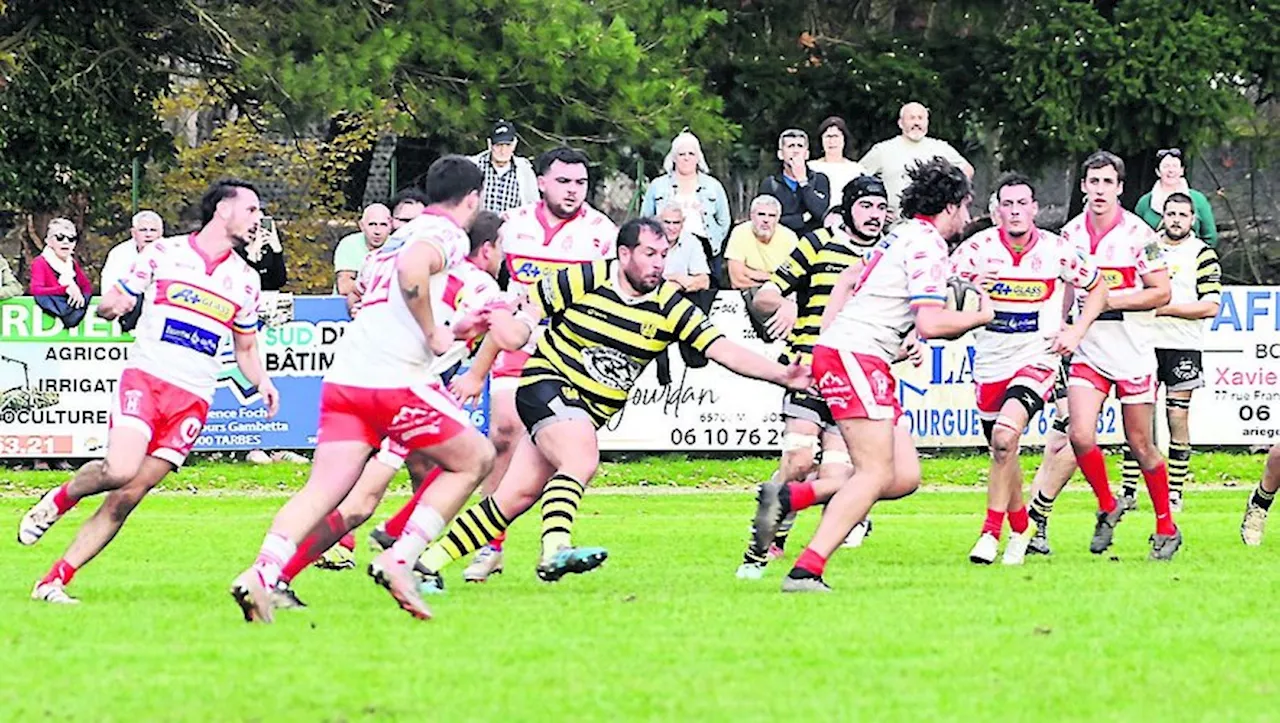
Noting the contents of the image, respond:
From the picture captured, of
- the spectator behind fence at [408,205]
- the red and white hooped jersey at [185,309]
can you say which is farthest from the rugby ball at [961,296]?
the spectator behind fence at [408,205]

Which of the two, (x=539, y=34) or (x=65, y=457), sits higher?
(x=539, y=34)

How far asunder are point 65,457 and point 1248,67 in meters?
12.5

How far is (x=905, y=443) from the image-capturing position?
13.4 metres

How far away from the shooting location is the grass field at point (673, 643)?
8.73m

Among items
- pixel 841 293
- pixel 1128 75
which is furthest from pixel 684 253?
pixel 841 293

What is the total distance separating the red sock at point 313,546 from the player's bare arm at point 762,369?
1.96 meters

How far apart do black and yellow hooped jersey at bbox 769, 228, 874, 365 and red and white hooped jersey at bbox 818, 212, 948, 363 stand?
2.18 m

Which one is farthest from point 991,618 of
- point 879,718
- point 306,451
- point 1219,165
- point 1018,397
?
point 1219,165

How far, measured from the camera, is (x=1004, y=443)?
49.7 feet

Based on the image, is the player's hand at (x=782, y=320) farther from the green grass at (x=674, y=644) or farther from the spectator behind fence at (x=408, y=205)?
the spectator behind fence at (x=408, y=205)

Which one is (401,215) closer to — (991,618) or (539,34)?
(991,618)

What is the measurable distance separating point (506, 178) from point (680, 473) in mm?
3756

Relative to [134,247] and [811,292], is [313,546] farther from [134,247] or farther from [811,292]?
[134,247]

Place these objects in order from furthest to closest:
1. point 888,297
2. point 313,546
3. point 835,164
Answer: point 835,164, point 888,297, point 313,546
